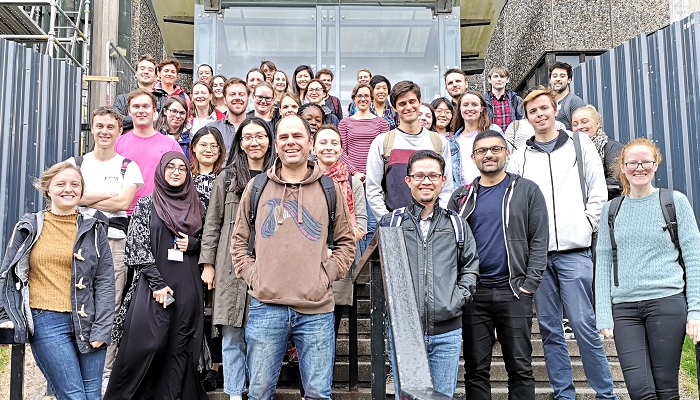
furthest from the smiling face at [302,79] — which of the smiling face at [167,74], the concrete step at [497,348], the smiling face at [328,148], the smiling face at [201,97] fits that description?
the concrete step at [497,348]

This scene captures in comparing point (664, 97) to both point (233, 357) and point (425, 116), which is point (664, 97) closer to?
point (425, 116)

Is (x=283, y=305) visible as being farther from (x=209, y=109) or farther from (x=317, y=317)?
(x=209, y=109)

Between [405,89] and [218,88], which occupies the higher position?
[218,88]

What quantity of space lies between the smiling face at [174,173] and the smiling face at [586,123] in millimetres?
3451

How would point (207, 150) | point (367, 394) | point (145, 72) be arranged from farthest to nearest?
point (145, 72) < point (207, 150) < point (367, 394)

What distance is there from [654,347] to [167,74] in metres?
5.37

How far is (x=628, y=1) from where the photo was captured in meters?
10.2

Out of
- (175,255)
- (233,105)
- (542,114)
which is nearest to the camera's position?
(175,255)

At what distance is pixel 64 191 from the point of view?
4066 mm

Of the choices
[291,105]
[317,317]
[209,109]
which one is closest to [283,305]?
[317,317]

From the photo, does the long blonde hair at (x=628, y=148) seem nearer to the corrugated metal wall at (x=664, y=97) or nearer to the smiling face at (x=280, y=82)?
the corrugated metal wall at (x=664, y=97)

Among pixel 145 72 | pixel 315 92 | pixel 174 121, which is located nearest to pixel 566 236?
pixel 315 92

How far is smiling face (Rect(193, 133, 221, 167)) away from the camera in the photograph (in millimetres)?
4926

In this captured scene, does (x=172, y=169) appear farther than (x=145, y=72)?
No
